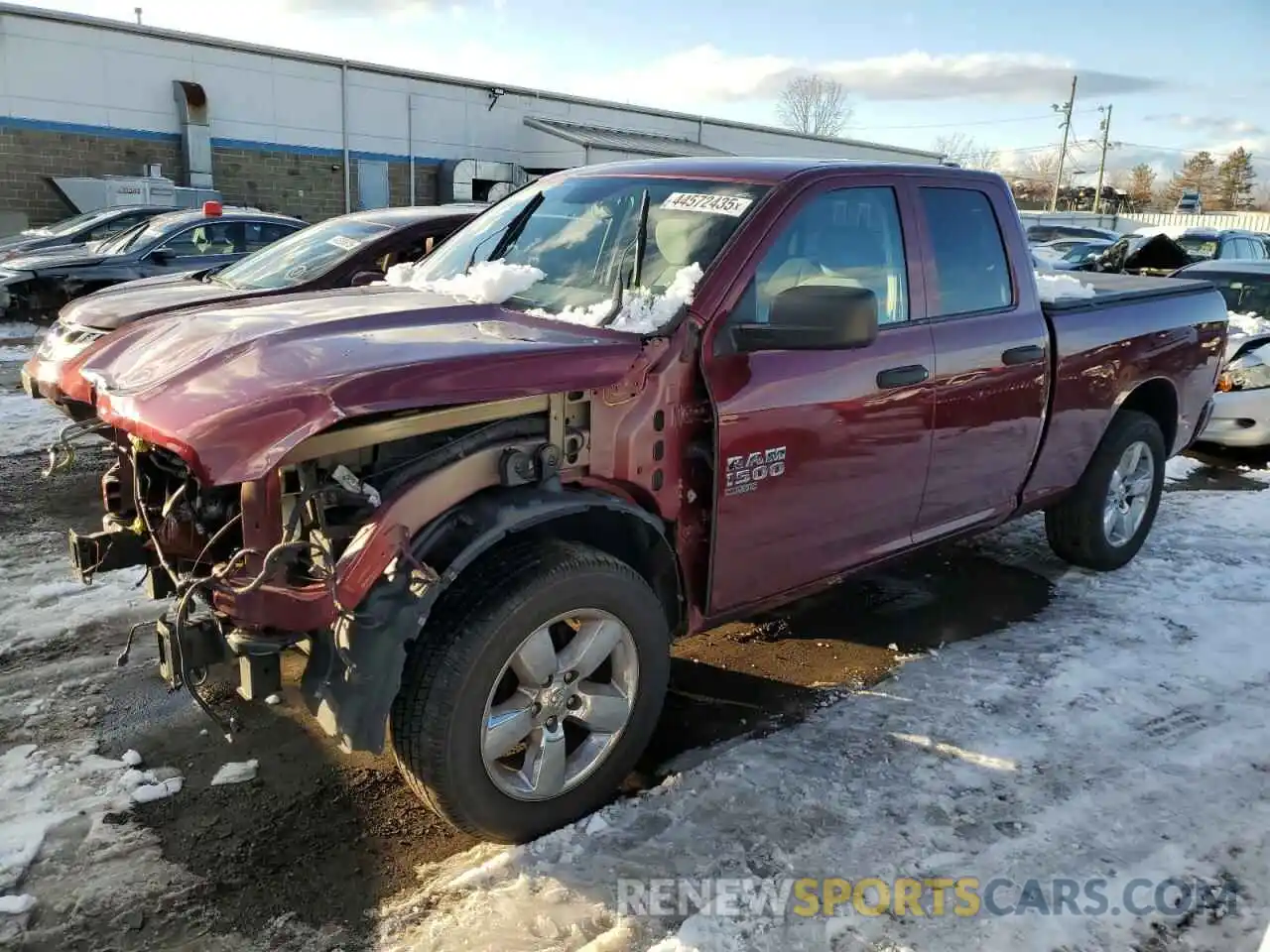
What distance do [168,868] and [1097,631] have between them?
12.8ft

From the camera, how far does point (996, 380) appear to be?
411 centimetres

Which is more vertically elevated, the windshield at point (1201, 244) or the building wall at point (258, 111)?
the building wall at point (258, 111)

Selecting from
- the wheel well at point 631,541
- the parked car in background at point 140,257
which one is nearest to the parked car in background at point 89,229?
the parked car in background at point 140,257

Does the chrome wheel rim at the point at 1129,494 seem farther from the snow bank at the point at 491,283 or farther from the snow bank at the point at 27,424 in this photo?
the snow bank at the point at 27,424

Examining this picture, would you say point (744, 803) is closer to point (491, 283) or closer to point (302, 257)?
point (491, 283)

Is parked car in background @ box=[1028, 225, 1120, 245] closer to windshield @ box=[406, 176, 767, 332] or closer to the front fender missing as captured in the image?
windshield @ box=[406, 176, 767, 332]

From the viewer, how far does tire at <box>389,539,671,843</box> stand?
8.65 ft

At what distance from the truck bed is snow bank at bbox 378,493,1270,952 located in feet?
5.07

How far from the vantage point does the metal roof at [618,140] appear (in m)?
28.2

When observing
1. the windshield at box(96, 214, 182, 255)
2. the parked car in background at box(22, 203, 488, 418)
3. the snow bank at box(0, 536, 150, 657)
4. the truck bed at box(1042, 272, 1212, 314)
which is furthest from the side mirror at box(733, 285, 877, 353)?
the windshield at box(96, 214, 182, 255)

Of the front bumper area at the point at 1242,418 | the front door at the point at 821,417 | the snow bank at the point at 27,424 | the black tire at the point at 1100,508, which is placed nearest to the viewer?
the front door at the point at 821,417

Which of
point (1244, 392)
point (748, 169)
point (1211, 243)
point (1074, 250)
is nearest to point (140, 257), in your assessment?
point (748, 169)

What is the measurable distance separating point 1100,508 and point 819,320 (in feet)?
9.49

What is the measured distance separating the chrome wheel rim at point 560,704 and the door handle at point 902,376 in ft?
4.57
